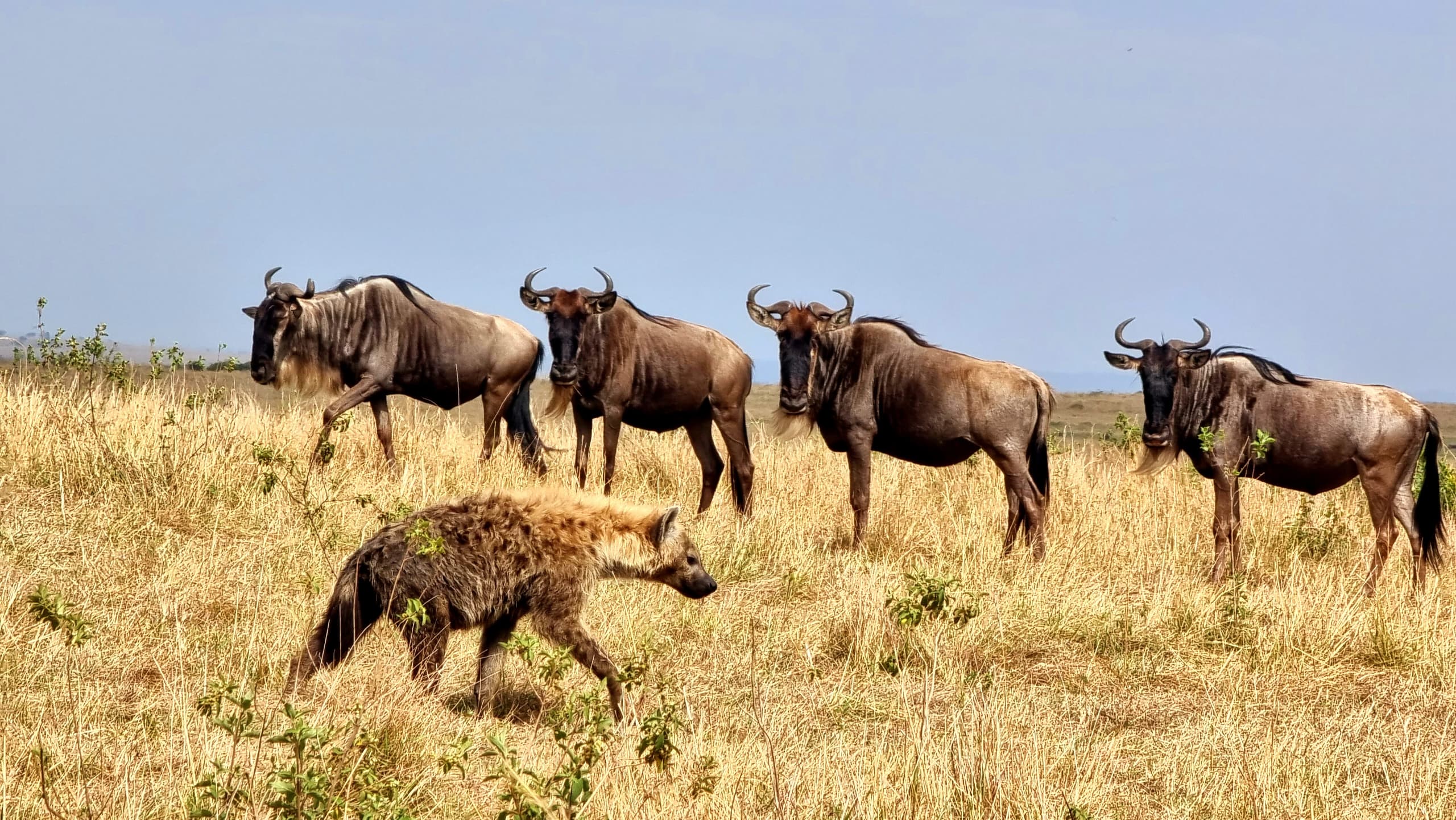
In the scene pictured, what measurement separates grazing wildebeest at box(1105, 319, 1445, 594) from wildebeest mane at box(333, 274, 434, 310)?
640 centimetres

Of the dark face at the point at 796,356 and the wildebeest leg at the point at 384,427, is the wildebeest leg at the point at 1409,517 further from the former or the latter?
the wildebeest leg at the point at 384,427

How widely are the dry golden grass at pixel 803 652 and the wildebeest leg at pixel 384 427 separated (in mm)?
253

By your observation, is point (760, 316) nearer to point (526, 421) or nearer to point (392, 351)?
point (526, 421)

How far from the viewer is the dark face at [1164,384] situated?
32.1 feet

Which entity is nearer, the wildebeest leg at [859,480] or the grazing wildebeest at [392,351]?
the wildebeest leg at [859,480]

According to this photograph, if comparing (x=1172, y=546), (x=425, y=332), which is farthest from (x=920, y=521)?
(x=425, y=332)

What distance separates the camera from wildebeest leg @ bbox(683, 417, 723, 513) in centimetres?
1194

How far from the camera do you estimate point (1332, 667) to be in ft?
22.6

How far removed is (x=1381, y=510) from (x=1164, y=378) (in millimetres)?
1700

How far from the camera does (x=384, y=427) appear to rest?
38.7ft

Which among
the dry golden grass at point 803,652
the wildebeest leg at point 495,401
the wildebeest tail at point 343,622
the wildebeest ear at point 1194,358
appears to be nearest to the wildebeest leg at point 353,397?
the dry golden grass at point 803,652

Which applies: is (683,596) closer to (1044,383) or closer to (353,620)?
(353,620)

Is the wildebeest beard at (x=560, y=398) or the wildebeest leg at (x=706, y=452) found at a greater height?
the wildebeest beard at (x=560, y=398)

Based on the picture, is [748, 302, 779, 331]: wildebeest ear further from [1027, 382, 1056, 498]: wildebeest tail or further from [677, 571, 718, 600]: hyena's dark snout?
[677, 571, 718, 600]: hyena's dark snout
